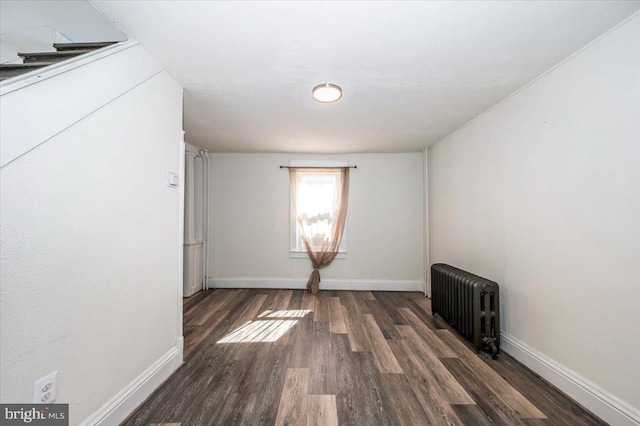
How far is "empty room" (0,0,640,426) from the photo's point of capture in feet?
3.88

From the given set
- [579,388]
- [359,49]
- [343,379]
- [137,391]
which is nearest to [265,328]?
[343,379]

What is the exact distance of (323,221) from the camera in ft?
14.6

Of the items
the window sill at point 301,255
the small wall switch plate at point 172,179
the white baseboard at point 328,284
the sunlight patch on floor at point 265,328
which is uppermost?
the small wall switch plate at point 172,179

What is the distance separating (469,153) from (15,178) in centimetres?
359

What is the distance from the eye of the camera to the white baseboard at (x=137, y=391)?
1399 millimetres

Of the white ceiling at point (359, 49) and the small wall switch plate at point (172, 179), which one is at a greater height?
the white ceiling at point (359, 49)

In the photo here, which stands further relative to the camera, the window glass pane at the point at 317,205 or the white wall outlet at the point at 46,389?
the window glass pane at the point at 317,205

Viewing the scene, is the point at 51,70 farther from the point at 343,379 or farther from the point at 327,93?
the point at 343,379

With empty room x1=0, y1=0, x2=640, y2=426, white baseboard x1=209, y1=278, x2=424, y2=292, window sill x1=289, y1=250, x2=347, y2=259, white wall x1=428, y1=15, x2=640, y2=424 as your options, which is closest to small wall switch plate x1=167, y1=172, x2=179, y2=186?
empty room x1=0, y1=0, x2=640, y2=426

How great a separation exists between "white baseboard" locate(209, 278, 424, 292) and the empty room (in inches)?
54.7

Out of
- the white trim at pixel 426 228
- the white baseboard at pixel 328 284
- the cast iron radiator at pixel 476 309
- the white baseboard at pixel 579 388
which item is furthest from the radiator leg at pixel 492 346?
the white baseboard at pixel 328 284

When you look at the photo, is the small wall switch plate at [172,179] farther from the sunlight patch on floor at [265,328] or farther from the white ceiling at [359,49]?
the sunlight patch on floor at [265,328]

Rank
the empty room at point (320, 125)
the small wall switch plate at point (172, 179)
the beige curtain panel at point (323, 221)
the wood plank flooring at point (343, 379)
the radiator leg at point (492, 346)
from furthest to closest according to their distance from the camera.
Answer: the beige curtain panel at point (323, 221), the radiator leg at point (492, 346), the small wall switch plate at point (172, 179), the wood plank flooring at point (343, 379), the empty room at point (320, 125)

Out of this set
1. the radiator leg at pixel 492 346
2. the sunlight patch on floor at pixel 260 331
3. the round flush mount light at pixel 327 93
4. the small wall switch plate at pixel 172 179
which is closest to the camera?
the small wall switch plate at pixel 172 179
